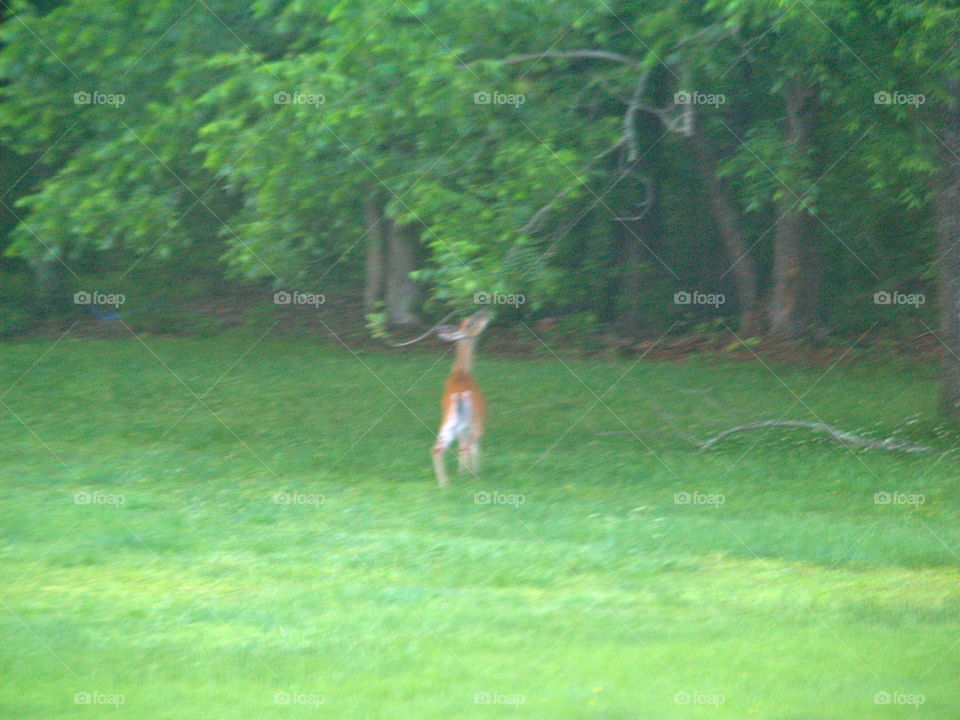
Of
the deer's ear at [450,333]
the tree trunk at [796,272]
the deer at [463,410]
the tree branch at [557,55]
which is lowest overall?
the deer at [463,410]

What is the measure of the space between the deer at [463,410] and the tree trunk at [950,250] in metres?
5.05

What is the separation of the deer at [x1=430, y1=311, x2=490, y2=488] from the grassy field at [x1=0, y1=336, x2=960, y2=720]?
46 cm

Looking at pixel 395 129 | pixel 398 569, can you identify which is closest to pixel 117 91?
pixel 395 129

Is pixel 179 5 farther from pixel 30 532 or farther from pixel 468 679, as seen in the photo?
pixel 468 679

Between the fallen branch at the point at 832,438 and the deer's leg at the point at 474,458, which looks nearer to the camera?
the deer's leg at the point at 474,458

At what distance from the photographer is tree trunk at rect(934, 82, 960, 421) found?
12.9 meters

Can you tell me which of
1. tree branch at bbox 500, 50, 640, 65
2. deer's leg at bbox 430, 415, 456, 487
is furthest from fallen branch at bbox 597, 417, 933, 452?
tree branch at bbox 500, 50, 640, 65

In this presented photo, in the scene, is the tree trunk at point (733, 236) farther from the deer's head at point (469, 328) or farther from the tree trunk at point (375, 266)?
the deer's head at point (469, 328)

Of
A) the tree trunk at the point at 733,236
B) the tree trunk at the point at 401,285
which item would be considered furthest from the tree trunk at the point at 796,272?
the tree trunk at the point at 401,285

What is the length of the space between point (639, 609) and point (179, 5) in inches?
427

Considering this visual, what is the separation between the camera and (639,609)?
25.0 feet

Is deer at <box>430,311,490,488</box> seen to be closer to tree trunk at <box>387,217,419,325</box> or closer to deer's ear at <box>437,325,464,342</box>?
deer's ear at <box>437,325,464,342</box>

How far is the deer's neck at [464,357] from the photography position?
40.1 ft

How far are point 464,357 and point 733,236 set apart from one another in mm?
7973
